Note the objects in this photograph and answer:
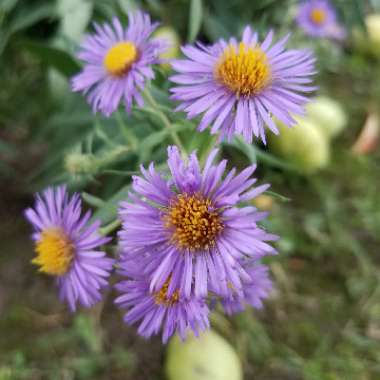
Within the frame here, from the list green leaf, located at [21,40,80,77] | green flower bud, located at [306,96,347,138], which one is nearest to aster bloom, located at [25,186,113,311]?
green leaf, located at [21,40,80,77]

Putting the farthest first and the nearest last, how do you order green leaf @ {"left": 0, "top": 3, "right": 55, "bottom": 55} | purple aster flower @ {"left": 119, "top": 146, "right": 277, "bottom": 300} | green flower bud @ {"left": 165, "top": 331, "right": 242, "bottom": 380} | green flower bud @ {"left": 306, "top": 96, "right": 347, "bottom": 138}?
green flower bud @ {"left": 306, "top": 96, "right": 347, "bottom": 138}, green leaf @ {"left": 0, "top": 3, "right": 55, "bottom": 55}, green flower bud @ {"left": 165, "top": 331, "right": 242, "bottom": 380}, purple aster flower @ {"left": 119, "top": 146, "right": 277, "bottom": 300}

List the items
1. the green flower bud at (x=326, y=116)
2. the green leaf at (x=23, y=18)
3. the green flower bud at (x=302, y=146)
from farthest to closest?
the green flower bud at (x=326, y=116) → the green flower bud at (x=302, y=146) → the green leaf at (x=23, y=18)

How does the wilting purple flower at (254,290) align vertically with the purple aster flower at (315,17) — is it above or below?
below

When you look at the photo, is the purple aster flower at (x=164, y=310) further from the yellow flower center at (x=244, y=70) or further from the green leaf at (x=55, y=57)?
the green leaf at (x=55, y=57)

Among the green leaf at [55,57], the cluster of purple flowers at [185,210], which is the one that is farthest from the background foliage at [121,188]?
the cluster of purple flowers at [185,210]

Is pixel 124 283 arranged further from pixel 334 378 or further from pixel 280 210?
pixel 280 210

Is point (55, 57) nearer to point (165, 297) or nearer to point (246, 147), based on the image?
point (246, 147)

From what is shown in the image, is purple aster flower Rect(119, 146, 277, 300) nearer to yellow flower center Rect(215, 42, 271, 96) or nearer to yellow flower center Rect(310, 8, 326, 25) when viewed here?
yellow flower center Rect(215, 42, 271, 96)

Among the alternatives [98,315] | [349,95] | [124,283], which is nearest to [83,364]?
[98,315]
